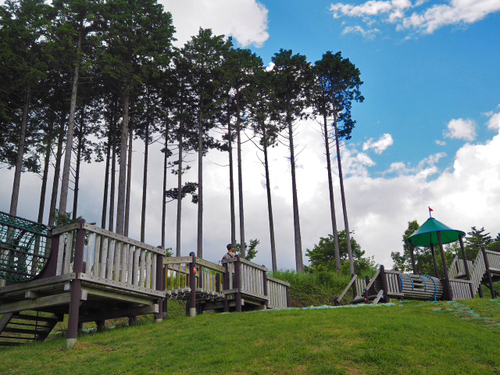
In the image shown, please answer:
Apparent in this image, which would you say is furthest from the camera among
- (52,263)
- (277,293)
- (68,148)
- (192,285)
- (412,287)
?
(68,148)

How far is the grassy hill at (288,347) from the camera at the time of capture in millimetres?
6906

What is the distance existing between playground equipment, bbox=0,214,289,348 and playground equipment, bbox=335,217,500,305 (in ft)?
18.1

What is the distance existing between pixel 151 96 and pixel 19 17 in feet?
30.9

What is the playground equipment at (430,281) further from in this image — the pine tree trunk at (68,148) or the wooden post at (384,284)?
the pine tree trunk at (68,148)

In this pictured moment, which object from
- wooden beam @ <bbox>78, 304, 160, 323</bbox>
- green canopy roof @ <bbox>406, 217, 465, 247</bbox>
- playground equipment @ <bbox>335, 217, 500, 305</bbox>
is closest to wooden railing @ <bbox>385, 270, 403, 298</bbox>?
playground equipment @ <bbox>335, 217, 500, 305</bbox>

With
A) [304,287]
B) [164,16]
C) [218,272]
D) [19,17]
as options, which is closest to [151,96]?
[164,16]

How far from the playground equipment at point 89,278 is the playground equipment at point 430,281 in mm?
5517

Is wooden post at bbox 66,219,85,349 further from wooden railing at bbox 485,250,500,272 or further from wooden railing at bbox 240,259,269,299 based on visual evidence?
wooden railing at bbox 485,250,500,272

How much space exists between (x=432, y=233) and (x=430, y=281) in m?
3.75

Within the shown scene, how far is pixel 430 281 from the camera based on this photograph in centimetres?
1714

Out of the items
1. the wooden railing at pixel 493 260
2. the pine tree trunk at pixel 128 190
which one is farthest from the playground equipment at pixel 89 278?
the pine tree trunk at pixel 128 190

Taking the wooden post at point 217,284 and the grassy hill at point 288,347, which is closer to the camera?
the grassy hill at point 288,347

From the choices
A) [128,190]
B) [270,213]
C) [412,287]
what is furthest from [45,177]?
[412,287]

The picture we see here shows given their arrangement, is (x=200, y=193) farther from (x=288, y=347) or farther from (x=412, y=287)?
(x=288, y=347)
